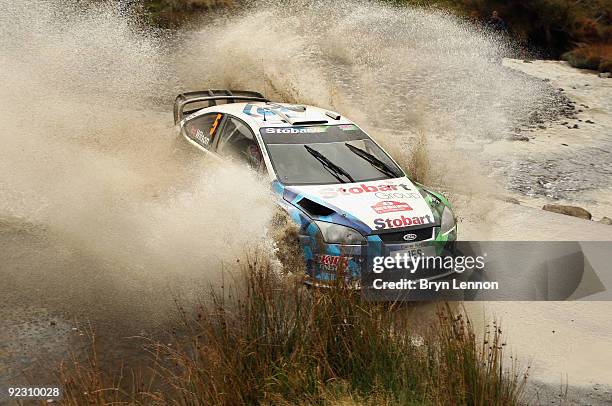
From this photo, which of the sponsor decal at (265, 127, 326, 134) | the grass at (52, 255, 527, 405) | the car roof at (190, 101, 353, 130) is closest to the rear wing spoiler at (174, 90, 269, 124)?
the car roof at (190, 101, 353, 130)

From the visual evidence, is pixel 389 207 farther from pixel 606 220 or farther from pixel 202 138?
pixel 606 220

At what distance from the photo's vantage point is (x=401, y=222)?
6.72m

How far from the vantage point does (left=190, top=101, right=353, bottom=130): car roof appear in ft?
27.0

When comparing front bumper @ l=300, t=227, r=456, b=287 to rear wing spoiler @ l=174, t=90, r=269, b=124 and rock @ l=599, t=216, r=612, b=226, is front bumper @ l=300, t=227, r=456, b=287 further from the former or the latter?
rock @ l=599, t=216, r=612, b=226

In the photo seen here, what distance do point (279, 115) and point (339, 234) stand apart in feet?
7.61

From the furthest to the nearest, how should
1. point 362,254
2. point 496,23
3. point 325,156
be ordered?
point 496,23 < point 325,156 < point 362,254

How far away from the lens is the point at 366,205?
22.5 feet

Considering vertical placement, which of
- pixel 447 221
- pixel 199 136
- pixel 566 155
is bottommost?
pixel 447 221

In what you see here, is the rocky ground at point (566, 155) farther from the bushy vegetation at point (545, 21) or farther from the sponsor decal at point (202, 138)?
the bushy vegetation at point (545, 21)

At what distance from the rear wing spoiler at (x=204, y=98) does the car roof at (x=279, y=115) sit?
0.96 m

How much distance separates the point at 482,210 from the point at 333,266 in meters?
4.38

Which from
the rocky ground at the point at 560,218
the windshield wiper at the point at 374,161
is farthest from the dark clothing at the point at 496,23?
the windshield wiper at the point at 374,161

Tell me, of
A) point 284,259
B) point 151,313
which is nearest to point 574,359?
point 284,259
